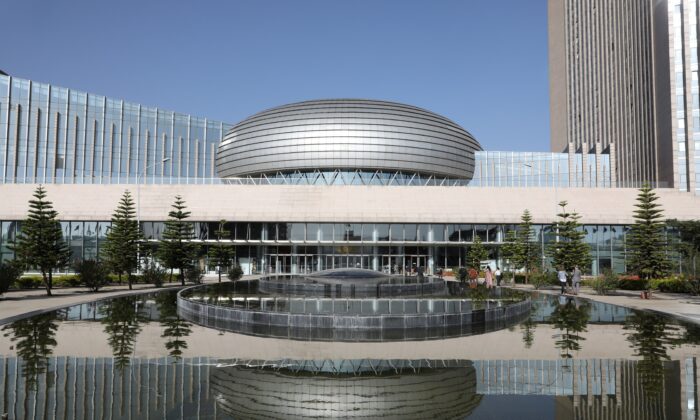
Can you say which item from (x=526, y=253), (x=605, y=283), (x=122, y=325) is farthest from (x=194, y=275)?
(x=605, y=283)

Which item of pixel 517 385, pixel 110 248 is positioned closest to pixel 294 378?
pixel 517 385

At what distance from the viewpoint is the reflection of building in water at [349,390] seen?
8391mm

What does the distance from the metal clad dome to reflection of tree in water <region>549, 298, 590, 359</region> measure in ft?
133

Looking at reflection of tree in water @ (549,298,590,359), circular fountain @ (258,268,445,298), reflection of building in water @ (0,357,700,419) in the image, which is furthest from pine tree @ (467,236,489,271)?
reflection of building in water @ (0,357,700,419)

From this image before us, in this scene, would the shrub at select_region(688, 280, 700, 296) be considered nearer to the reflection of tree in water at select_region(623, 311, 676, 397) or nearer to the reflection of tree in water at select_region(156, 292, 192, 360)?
the reflection of tree in water at select_region(623, 311, 676, 397)

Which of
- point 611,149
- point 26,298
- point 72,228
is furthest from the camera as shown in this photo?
point 611,149

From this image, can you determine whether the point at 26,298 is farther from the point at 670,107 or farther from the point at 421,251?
the point at 670,107

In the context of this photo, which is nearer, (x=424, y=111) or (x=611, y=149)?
(x=424, y=111)

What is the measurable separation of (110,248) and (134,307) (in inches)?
714

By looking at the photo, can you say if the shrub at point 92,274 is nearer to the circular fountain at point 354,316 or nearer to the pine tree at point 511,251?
the circular fountain at point 354,316

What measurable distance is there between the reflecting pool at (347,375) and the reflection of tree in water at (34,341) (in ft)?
0.19

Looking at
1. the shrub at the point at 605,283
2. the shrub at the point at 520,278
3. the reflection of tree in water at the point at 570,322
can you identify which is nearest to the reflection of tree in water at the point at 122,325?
the reflection of tree in water at the point at 570,322

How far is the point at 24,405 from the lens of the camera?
8586 mm

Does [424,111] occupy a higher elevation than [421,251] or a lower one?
higher
